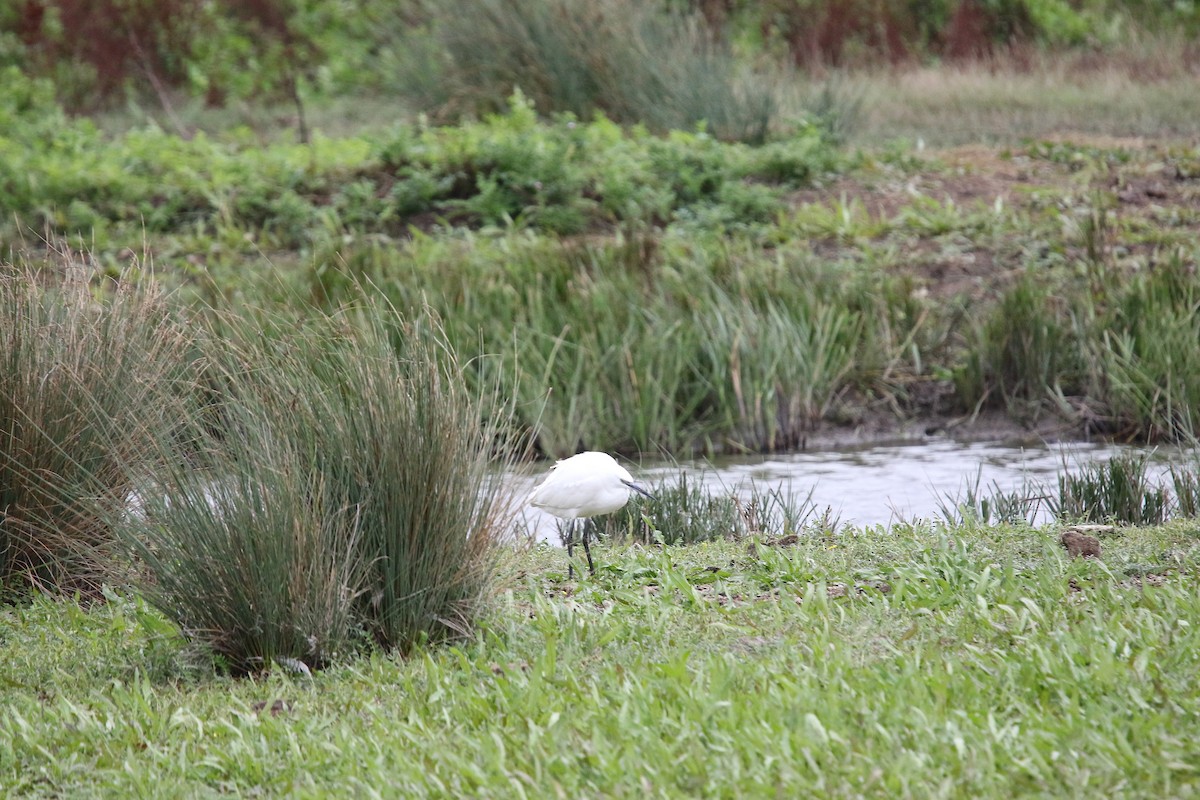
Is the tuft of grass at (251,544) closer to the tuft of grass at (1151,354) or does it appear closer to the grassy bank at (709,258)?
the grassy bank at (709,258)

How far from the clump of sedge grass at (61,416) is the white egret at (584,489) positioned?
1.39 metres

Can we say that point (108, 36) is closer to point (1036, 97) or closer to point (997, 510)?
point (1036, 97)

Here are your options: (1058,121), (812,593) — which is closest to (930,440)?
(812,593)

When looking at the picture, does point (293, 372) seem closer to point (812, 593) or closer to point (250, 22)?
point (812, 593)

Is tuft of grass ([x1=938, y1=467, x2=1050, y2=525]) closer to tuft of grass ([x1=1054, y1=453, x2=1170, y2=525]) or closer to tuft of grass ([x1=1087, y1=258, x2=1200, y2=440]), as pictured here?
tuft of grass ([x1=1054, y1=453, x2=1170, y2=525])

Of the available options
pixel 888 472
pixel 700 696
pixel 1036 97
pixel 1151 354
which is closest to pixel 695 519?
pixel 888 472

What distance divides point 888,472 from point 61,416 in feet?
15.6

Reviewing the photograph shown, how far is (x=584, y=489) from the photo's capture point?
5.04 m

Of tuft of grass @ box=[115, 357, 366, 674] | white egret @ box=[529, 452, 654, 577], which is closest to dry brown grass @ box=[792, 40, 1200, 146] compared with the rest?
white egret @ box=[529, 452, 654, 577]

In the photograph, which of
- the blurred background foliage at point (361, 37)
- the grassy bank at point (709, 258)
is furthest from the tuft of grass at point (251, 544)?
the blurred background foliage at point (361, 37)

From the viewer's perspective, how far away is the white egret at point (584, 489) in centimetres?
503

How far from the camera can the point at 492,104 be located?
55.4 ft

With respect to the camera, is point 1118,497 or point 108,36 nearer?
point 1118,497

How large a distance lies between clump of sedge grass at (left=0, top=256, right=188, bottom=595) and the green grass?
1.25ft
